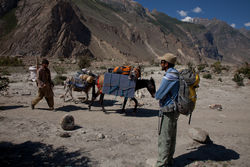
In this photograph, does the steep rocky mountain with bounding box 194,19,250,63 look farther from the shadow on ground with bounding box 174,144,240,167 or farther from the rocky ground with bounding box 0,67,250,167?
the shadow on ground with bounding box 174,144,240,167

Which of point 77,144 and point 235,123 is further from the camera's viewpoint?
point 235,123

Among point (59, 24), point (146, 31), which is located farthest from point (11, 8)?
point (146, 31)

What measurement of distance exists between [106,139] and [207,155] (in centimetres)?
233

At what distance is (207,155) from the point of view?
3.98 metres

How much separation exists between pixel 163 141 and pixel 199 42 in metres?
161

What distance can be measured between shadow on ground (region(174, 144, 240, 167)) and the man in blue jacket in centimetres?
61

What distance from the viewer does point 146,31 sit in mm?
76688

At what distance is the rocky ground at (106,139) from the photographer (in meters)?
3.58

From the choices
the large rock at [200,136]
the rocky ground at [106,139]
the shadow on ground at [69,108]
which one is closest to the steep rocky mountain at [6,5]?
the rocky ground at [106,139]

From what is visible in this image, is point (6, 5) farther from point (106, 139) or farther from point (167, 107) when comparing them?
point (167, 107)

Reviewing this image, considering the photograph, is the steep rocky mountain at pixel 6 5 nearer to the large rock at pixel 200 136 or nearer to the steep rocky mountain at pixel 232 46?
the large rock at pixel 200 136

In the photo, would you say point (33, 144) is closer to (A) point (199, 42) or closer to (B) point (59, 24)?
(B) point (59, 24)

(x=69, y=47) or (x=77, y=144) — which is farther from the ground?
(x=69, y=47)

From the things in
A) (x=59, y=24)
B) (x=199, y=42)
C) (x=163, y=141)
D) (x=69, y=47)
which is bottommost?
(x=163, y=141)
